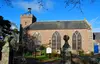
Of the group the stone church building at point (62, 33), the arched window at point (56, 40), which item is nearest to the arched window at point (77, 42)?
the stone church building at point (62, 33)

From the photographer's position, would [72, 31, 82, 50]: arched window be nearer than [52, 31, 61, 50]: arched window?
Yes

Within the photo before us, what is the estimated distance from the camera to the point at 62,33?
57625 millimetres

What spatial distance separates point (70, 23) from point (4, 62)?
43432mm

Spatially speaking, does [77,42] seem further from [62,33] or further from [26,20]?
Answer: [26,20]

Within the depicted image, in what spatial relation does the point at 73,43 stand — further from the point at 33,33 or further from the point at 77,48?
the point at 33,33

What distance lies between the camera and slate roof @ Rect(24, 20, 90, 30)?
188ft

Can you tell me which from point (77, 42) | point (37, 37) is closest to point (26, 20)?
point (37, 37)

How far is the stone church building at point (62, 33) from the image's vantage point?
5609 centimetres

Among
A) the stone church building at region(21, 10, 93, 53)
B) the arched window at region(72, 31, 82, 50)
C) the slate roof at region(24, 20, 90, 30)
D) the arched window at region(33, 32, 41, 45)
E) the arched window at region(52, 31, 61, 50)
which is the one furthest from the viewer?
the arched window at region(33, 32, 41, 45)

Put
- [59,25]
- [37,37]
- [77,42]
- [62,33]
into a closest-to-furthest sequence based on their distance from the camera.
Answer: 1. [77,42]
2. [62,33]
3. [37,37]
4. [59,25]

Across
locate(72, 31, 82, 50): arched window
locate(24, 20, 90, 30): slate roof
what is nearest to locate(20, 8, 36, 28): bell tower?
locate(24, 20, 90, 30): slate roof

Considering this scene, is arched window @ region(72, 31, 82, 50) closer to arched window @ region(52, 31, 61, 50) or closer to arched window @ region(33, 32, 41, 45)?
arched window @ region(52, 31, 61, 50)

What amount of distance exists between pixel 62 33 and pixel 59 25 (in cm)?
259

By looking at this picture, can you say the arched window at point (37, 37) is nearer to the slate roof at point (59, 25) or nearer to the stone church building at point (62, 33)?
the stone church building at point (62, 33)
